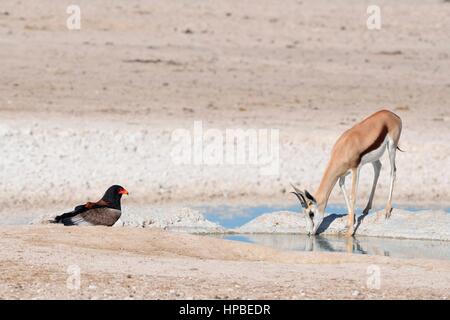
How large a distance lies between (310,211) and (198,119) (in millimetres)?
7349

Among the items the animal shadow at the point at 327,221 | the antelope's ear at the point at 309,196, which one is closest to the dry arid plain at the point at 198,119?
the animal shadow at the point at 327,221

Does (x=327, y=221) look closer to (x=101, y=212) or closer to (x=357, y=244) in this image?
(x=357, y=244)

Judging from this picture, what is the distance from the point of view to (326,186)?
1450 centimetres

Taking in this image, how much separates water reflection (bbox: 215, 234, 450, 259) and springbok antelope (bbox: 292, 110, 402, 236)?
0.76ft

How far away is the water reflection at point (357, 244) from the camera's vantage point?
1313 centimetres

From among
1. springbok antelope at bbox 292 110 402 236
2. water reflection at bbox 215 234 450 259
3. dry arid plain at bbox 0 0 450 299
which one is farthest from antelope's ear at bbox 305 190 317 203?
dry arid plain at bbox 0 0 450 299

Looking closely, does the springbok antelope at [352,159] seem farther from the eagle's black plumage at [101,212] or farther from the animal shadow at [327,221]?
the eagle's black plumage at [101,212]

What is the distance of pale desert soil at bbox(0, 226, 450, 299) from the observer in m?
9.60

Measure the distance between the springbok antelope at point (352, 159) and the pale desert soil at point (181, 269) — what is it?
2.29 m

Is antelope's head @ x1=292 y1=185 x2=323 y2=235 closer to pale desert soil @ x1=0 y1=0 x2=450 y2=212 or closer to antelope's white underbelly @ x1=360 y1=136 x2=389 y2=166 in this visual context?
antelope's white underbelly @ x1=360 y1=136 x2=389 y2=166

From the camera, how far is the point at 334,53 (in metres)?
27.2

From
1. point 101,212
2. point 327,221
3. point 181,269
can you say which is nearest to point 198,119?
point 327,221
